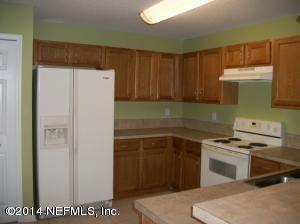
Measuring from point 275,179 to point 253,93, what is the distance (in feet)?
6.32

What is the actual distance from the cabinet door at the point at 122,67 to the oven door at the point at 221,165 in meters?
1.39

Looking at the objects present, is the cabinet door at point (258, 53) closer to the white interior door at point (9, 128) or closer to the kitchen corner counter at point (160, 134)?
the kitchen corner counter at point (160, 134)

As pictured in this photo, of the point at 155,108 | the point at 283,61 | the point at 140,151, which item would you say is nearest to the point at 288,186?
the point at 283,61

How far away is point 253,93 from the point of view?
3635mm

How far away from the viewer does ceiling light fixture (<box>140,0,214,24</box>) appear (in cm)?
215

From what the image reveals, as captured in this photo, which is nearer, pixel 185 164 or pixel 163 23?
pixel 163 23

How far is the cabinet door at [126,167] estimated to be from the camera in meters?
3.79

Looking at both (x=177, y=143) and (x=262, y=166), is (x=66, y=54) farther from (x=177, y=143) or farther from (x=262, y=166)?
(x=262, y=166)

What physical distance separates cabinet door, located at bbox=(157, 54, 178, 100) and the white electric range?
1185mm

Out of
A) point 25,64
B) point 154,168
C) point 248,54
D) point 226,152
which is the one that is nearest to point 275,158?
point 226,152

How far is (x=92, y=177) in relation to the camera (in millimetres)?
3391

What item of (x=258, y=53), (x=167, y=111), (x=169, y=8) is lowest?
(x=167, y=111)

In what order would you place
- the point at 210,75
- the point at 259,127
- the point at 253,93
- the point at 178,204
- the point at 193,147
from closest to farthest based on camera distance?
the point at 178,204 → the point at 259,127 → the point at 253,93 → the point at 193,147 → the point at 210,75

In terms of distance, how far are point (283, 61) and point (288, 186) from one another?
1806 mm
